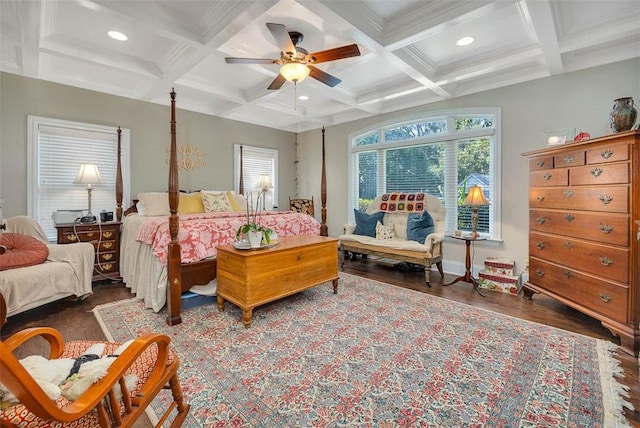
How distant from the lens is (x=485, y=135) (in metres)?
4.07

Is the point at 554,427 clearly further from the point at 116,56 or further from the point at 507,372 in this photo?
the point at 116,56

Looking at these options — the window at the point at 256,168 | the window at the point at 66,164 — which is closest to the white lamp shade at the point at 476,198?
the window at the point at 256,168

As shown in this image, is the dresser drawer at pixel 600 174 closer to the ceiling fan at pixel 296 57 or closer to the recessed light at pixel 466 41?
the recessed light at pixel 466 41

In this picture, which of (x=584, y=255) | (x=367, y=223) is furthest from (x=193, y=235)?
(x=584, y=255)

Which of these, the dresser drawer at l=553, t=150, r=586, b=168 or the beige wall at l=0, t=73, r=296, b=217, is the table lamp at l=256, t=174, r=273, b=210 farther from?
the dresser drawer at l=553, t=150, r=586, b=168

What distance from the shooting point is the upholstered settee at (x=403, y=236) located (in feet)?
12.4

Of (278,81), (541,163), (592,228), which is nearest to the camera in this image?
(592,228)

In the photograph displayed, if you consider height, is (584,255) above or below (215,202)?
below

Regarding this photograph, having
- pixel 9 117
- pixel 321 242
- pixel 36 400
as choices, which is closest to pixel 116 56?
pixel 9 117

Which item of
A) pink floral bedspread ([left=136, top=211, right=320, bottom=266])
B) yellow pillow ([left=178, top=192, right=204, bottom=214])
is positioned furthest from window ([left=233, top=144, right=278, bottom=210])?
pink floral bedspread ([left=136, top=211, right=320, bottom=266])

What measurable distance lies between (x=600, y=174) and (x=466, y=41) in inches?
70.8

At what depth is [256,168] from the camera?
6.06 meters

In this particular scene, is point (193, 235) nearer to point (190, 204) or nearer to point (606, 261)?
point (190, 204)

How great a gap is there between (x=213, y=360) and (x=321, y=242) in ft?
5.05
